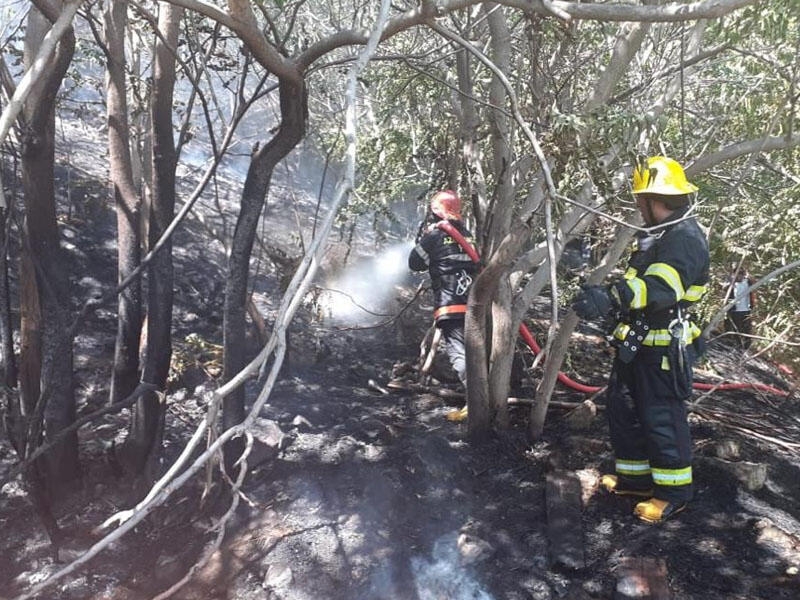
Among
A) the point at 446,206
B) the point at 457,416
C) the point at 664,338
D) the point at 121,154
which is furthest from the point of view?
the point at 446,206

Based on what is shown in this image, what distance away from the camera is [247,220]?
3389mm

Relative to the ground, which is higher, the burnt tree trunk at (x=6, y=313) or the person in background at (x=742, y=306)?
the burnt tree trunk at (x=6, y=313)

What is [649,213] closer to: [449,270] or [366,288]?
[449,270]

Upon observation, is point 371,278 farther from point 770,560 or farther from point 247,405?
point 770,560

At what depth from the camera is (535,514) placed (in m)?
3.69

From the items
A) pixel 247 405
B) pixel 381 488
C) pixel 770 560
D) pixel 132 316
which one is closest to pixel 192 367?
pixel 247 405

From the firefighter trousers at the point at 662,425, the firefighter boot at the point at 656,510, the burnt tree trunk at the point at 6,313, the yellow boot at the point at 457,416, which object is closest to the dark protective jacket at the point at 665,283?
the firefighter trousers at the point at 662,425

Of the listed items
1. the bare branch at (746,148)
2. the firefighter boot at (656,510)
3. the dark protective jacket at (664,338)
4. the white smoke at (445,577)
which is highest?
the bare branch at (746,148)

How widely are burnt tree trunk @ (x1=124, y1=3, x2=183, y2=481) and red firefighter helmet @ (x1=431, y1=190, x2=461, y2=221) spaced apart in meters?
2.25

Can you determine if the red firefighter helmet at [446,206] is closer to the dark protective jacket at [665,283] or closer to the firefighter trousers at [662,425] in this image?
the dark protective jacket at [665,283]

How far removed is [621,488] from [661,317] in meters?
1.06

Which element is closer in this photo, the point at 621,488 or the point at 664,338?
the point at 664,338

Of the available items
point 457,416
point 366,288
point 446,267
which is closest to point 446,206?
point 446,267

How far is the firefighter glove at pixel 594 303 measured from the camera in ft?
10.8
